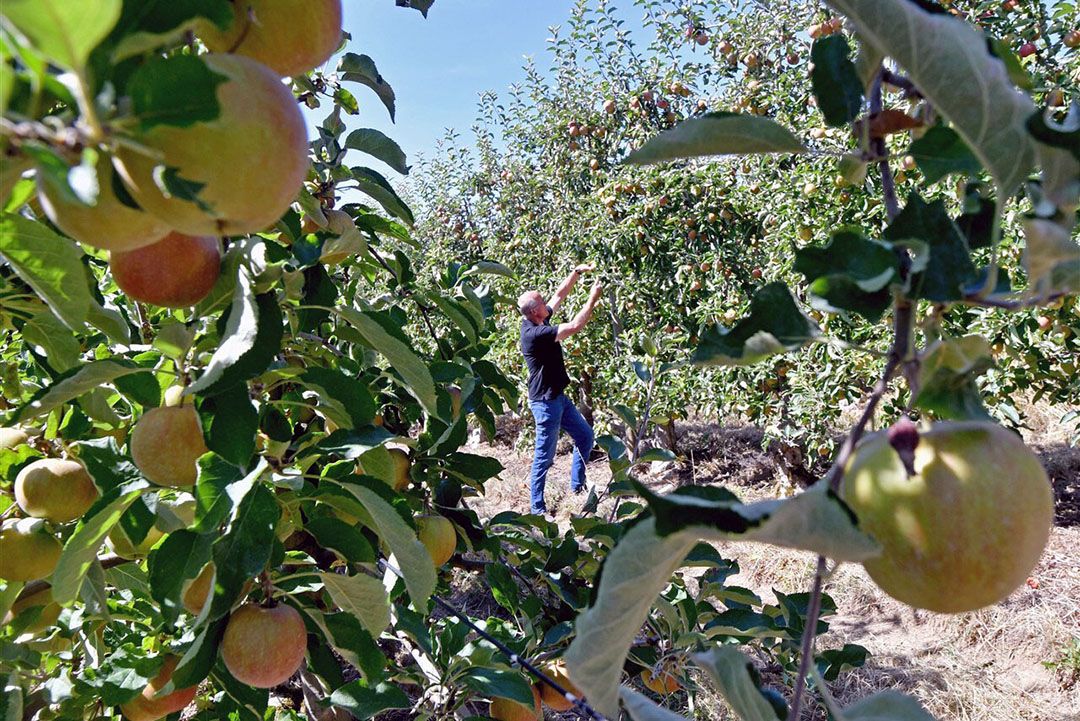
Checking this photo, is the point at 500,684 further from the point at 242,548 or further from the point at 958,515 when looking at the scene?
the point at 958,515

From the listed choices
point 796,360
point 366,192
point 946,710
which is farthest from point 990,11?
point 366,192

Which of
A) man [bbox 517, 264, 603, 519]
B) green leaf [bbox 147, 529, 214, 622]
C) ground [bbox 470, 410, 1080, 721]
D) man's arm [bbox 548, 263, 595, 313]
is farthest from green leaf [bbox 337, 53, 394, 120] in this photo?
man's arm [bbox 548, 263, 595, 313]

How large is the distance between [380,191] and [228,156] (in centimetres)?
81

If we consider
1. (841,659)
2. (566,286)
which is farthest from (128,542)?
(566,286)

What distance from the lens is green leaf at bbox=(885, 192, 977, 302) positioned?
16.3 inches

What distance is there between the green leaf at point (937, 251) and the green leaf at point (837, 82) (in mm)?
116

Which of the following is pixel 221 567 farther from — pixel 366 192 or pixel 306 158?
pixel 366 192

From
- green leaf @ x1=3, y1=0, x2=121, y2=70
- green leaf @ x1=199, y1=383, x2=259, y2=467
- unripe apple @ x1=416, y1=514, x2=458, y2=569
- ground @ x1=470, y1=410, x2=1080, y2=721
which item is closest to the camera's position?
green leaf @ x1=3, y1=0, x2=121, y2=70

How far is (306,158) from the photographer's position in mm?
451

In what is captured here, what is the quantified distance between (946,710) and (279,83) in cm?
285

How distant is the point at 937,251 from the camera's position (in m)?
0.42

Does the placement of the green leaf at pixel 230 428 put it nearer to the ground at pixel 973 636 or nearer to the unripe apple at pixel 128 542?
the unripe apple at pixel 128 542

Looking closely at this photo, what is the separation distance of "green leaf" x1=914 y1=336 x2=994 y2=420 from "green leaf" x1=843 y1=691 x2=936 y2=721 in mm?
190

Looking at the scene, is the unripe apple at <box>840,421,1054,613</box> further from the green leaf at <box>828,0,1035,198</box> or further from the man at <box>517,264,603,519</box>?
the man at <box>517,264,603,519</box>
